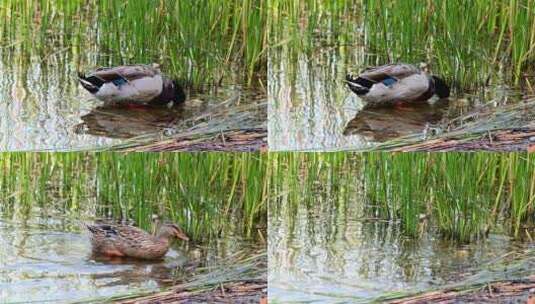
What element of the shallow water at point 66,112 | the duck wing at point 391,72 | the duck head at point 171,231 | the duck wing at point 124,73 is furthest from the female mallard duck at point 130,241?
the duck wing at point 391,72

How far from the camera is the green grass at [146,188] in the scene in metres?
4.52

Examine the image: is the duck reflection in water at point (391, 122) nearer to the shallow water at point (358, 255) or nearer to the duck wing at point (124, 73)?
the shallow water at point (358, 255)

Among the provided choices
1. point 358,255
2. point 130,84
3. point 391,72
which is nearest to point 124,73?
point 130,84

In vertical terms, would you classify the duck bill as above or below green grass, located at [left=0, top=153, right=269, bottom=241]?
below

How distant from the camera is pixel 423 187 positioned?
4.56 m

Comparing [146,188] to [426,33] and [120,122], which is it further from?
[426,33]

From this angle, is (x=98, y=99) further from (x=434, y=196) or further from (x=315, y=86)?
(x=434, y=196)

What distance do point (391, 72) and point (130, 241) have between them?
106 centimetres

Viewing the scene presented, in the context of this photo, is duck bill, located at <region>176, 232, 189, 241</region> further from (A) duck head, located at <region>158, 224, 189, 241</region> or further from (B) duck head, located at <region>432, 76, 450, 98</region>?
(B) duck head, located at <region>432, 76, 450, 98</region>

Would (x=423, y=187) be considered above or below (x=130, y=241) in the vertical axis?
above

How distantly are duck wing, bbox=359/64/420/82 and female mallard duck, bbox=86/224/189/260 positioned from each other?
0.86 m

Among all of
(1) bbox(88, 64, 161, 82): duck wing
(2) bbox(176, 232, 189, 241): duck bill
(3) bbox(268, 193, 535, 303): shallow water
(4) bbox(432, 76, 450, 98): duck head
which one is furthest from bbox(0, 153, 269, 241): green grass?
(4) bbox(432, 76, 450, 98): duck head

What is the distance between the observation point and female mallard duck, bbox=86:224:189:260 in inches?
178

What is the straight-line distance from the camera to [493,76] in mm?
4555
